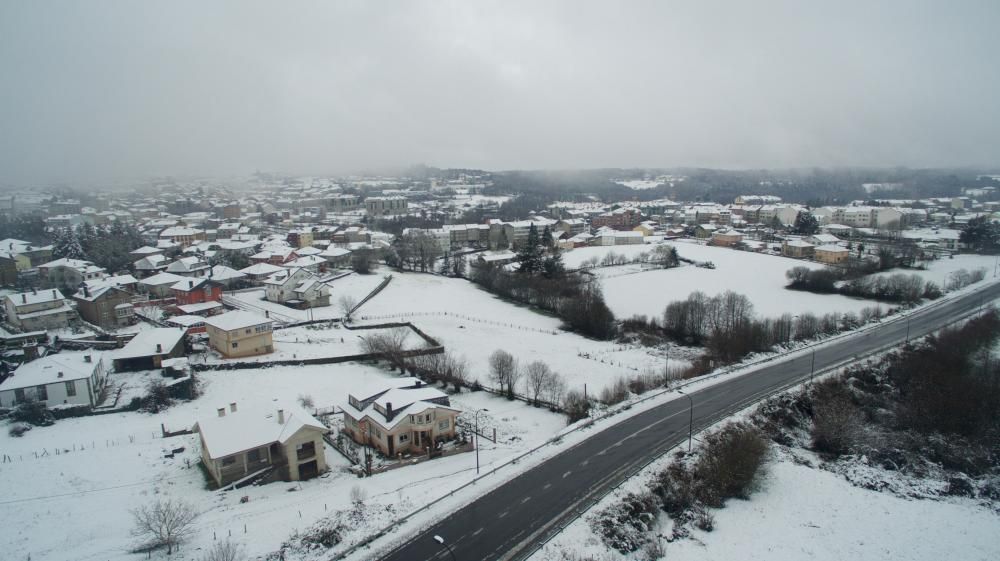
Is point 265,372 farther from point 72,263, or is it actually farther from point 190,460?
point 72,263

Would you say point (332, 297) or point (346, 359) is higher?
point (332, 297)

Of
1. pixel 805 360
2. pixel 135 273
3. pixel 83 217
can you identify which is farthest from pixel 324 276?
pixel 83 217

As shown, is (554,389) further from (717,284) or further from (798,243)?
(798,243)

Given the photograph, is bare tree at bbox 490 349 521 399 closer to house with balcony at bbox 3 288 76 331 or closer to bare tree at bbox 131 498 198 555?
bare tree at bbox 131 498 198 555

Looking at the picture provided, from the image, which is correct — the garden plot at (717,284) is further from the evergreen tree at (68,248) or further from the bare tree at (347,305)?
the evergreen tree at (68,248)

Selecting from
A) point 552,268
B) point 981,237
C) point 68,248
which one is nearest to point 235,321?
point 552,268

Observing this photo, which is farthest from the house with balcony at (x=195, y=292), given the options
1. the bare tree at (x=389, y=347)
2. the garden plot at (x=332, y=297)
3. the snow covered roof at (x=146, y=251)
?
the snow covered roof at (x=146, y=251)
